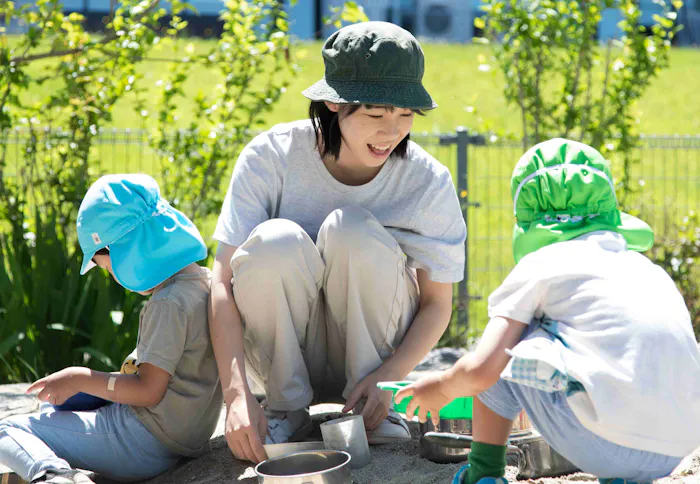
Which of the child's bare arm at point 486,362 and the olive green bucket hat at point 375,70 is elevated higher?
the olive green bucket hat at point 375,70

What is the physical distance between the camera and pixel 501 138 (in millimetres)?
5031

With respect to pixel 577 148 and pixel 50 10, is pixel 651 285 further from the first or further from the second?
pixel 50 10

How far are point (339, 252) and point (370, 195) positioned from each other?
29 cm

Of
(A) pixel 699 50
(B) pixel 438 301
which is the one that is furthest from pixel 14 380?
(A) pixel 699 50

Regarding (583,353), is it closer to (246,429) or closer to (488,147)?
(246,429)

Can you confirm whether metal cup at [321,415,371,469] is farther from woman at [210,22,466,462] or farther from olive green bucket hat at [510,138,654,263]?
olive green bucket hat at [510,138,654,263]

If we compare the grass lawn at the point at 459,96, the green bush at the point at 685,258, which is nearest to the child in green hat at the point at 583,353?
the green bush at the point at 685,258

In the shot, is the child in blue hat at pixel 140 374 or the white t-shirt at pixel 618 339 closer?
the white t-shirt at pixel 618 339

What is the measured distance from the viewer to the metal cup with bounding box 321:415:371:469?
238 cm

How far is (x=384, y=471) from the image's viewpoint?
8.01 ft

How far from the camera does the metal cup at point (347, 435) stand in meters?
2.38

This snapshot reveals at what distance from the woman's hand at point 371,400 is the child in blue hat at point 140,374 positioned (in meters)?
0.42

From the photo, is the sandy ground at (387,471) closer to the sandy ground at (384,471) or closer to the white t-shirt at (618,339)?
the sandy ground at (384,471)

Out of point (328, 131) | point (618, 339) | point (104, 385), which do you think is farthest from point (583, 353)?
point (104, 385)
